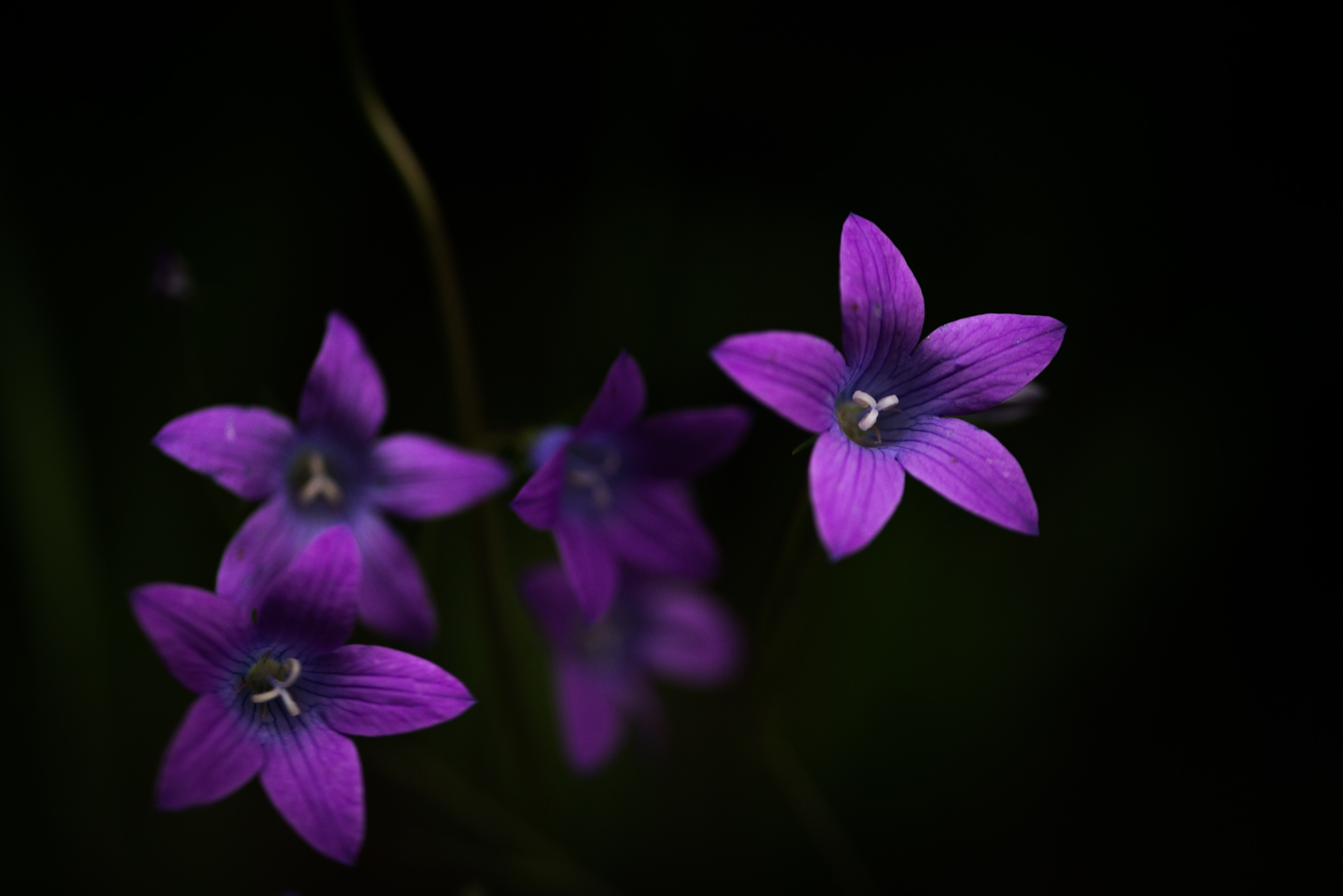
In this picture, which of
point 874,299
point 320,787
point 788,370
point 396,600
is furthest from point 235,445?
point 874,299

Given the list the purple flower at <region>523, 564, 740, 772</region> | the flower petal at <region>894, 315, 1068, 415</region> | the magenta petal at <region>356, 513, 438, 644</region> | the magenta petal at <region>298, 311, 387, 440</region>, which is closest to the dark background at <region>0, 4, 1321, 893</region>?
the purple flower at <region>523, 564, 740, 772</region>

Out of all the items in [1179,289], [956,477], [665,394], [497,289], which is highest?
[497,289]

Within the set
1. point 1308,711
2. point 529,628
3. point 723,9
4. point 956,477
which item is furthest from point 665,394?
point 1308,711

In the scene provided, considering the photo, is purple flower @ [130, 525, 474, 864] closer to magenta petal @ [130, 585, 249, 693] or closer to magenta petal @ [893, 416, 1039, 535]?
magenta petal @ [130, 585, 249, 693]

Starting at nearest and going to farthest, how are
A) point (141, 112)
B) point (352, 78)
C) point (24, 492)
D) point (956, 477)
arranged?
point (956, 477)
point (352, 78)
point (24, 492)
point (141, 112)

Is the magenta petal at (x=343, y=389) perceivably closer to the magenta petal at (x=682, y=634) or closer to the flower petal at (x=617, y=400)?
the flower petal at (x=617, y=400)

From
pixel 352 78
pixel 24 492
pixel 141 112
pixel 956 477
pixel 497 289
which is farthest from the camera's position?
pixel 497 289

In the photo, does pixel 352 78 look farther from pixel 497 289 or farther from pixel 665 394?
pixel 665 394

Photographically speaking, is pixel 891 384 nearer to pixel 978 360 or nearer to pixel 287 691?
pixel 978 360
